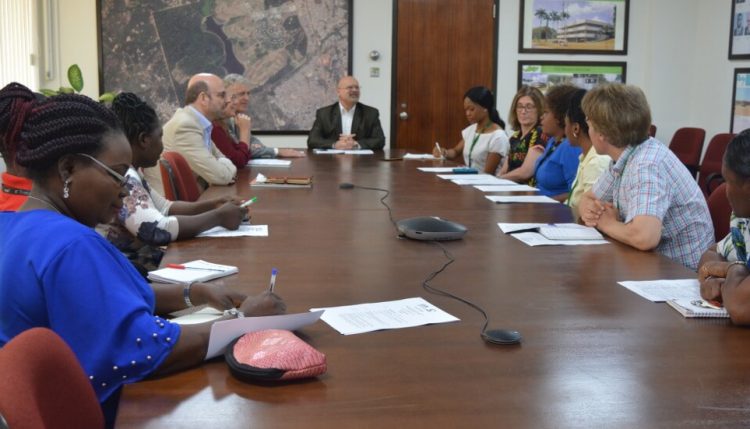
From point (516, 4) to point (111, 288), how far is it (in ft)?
24.8

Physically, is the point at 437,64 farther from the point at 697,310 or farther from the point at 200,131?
the point at 697,310

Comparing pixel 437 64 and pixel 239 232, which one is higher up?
pixel 437 64

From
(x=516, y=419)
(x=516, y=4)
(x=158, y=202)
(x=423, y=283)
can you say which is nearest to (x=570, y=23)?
(x=516, y=4)

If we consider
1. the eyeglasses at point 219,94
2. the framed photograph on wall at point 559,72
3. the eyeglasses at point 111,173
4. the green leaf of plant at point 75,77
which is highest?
the framed photograph on wall at point 559,72

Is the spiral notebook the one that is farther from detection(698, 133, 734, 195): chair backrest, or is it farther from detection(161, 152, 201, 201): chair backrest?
detection(698, 133, 734, 195): chair backrest

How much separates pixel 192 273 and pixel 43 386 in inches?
41.2

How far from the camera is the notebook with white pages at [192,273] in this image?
2.13 meters

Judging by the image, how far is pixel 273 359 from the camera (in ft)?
4.72

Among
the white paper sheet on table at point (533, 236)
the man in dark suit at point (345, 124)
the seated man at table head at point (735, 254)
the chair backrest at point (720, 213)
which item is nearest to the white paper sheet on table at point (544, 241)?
the white paper sheet on table at point (533, 236)

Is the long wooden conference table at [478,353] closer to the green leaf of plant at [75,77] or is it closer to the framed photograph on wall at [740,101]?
the green leaf of plant at [75,77]

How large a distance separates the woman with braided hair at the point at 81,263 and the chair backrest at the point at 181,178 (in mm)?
2376

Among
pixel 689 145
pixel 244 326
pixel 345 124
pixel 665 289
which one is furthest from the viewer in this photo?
pixel 689 145

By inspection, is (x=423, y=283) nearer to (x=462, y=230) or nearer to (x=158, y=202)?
(x=462, y=230)

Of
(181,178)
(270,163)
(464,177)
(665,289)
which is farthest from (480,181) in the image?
(665,289)
